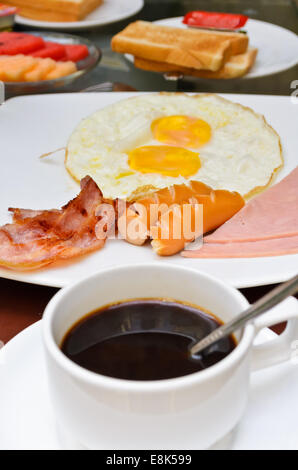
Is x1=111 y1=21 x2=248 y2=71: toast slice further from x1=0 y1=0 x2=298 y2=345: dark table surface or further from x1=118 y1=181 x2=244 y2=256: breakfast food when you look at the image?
x1=118 y1=181 x2=244 y2=256: breakfast food

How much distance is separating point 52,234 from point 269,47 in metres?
1.90

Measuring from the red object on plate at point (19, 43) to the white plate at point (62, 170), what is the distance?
2.21 feet

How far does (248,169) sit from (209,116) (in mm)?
404

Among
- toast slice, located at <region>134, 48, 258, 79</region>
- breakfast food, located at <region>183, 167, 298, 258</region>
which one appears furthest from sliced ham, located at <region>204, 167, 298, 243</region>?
toast slice, located at <region>134, 48, 258, 79</region>

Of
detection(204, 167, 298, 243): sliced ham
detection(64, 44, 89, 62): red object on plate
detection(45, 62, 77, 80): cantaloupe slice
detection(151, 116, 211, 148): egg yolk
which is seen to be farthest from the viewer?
detection(64, 44, 89, 62): red object on plate

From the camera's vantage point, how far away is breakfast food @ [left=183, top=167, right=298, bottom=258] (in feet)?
3.95

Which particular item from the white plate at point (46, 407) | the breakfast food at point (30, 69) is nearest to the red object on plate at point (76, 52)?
the breakfast food at point (30, 69)

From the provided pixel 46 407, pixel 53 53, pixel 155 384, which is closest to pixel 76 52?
pixel 53 53

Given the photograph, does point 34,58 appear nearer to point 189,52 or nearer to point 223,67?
point 189,52

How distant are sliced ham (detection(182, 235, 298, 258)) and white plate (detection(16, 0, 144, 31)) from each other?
7.43ft

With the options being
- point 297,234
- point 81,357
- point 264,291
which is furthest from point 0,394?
point 297,234

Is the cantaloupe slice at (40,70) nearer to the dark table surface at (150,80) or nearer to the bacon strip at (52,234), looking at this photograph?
the dark table surface at (150,80)

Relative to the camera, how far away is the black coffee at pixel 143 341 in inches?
25.5

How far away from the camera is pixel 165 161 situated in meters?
1.69
